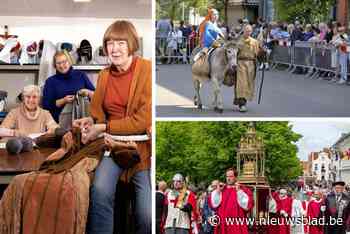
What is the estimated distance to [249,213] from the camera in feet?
19.4

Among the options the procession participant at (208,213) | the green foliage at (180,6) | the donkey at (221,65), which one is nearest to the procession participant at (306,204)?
the procession participant at (208,213)

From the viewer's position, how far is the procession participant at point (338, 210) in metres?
5.96

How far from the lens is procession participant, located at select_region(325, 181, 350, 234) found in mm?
5965

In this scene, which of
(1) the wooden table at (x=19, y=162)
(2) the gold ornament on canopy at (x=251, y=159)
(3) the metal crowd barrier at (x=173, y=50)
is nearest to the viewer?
(1) the wooden table at (x=19, y=162)

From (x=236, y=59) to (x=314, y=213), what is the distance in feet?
3.56

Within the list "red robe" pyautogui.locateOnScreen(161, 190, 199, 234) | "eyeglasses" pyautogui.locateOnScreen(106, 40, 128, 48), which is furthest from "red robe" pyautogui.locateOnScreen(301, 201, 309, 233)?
"eyeglasses" pyautogui.locateOnScreen(106, 40, 128, 48)

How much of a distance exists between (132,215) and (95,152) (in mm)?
455

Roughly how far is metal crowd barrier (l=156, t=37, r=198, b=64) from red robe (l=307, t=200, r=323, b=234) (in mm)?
1199

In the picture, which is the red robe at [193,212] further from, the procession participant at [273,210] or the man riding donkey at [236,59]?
the man riding donkey at [236,59]

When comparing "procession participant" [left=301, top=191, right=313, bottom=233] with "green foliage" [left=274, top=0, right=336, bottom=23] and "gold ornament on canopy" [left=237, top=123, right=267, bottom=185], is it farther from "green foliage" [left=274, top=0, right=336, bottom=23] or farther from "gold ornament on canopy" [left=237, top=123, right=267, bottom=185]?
"green foliage" [left=274, top=0, right=336, bottom=23]

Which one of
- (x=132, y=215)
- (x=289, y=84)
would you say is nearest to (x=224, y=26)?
(x=289, y=84)

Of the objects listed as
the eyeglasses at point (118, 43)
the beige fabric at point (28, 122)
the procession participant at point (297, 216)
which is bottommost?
the procession participant at point (297, 216)

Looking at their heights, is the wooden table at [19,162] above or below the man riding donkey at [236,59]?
below

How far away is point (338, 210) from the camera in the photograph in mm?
5980
